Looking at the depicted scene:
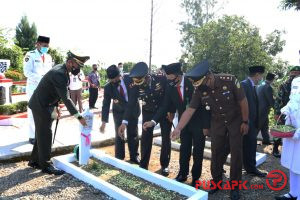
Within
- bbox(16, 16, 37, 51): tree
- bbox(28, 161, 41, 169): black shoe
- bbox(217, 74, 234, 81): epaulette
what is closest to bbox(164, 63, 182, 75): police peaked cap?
bbox(217, 74, 234, 81): epaulette

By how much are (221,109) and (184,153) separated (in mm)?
1050

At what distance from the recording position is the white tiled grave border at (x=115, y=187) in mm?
4137

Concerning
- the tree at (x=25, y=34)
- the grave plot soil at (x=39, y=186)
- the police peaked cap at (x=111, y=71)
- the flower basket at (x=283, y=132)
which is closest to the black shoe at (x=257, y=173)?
the flower basket at (x=283, y=132)

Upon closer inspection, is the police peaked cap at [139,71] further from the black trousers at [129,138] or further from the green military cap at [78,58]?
the black trousers at [129,138]

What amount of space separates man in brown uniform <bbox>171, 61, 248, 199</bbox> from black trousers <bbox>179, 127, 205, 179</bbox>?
12.7 inches

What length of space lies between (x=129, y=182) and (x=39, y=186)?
4.34 ft

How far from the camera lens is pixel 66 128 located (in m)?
8.41

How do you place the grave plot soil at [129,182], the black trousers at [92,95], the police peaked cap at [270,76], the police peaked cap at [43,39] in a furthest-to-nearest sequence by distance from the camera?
the black trousers at [92,95] → the police peaked cap at [270,76] → the police peaked cap at [43,39] → the grave plot soil at [129,182]

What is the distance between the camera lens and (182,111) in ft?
16.2

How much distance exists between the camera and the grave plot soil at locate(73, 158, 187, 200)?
14.1 ft

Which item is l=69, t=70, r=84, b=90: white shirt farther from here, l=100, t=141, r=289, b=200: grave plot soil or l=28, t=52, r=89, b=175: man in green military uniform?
l=28, t=52, r=89, b=175: man in green military uniform

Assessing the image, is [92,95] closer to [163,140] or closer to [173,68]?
[163,140]

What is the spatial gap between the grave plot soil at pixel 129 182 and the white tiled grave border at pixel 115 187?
0.21 feet

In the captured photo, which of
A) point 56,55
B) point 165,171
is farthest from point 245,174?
point 56,55
